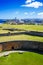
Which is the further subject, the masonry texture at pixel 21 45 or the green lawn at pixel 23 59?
the masonry texture at pixel 21 45

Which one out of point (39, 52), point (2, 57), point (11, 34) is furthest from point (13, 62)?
point (11, 34)

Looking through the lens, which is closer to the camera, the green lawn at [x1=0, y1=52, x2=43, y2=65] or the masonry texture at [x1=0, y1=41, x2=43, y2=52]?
the green lawn at [x1=0, y1=52, x2=43, y2=65]

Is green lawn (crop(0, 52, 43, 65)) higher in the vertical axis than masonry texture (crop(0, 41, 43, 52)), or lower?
lower

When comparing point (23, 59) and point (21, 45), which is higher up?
point (21, 45)

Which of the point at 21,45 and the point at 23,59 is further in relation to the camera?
the point at 21,45

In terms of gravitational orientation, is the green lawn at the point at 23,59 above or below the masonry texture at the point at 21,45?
below
